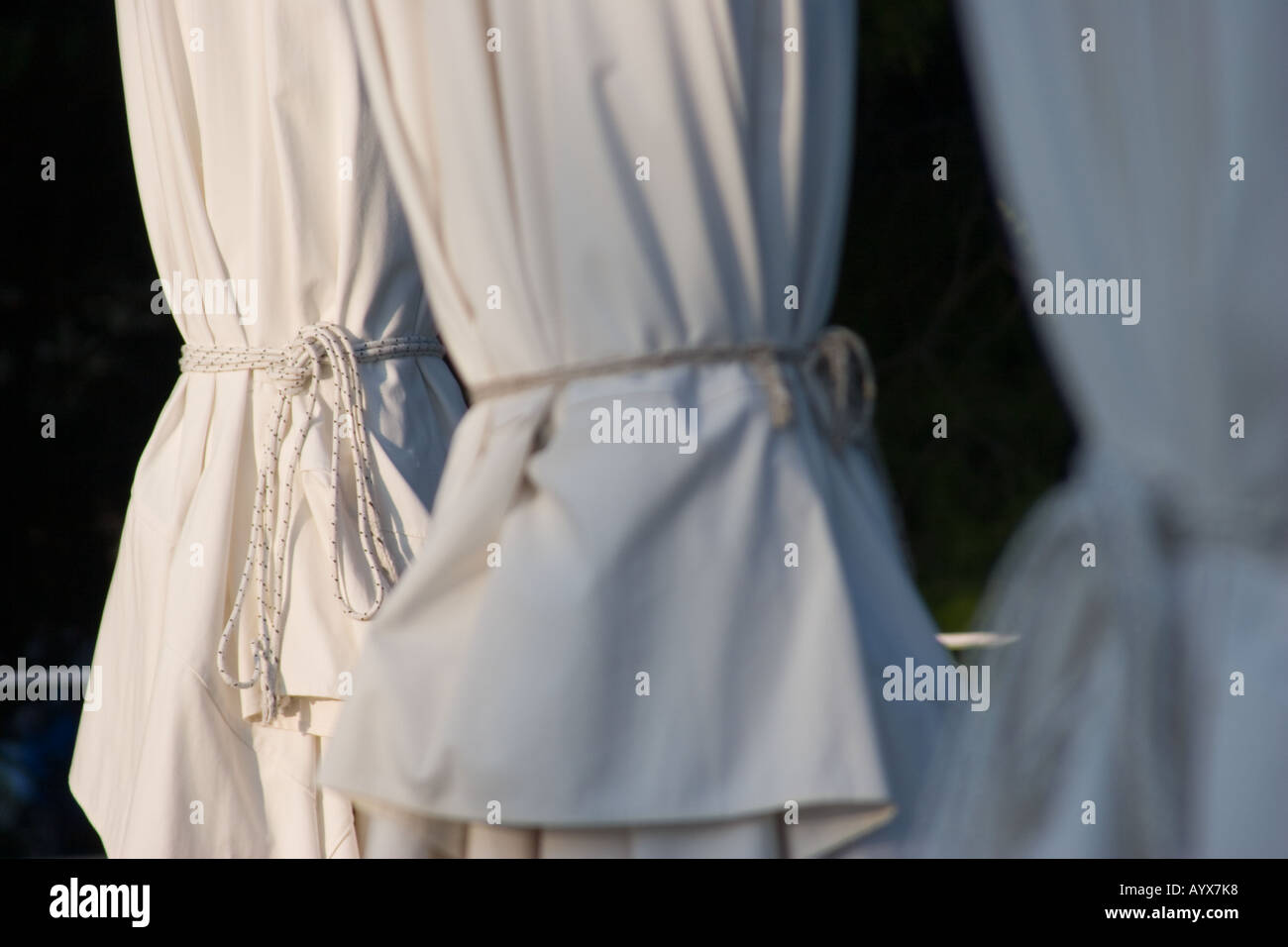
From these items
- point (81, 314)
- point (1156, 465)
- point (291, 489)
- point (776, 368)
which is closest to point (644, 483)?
point (776, 368)

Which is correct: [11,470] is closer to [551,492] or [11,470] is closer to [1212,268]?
[551,492]

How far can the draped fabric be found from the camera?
978 mm

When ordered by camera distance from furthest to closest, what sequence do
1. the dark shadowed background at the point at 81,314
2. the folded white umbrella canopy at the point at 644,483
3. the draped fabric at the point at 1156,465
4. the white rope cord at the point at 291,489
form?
1. the dark shadowed background at the point at 81,314
2. the white rope cord at the point at 291,489
3. the folded white umbrella canopy at the point at 644,483
4. the draped fabric at the point at 1156,465

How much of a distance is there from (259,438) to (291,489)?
12cm

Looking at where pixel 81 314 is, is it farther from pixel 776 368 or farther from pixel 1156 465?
pixel 1156 465

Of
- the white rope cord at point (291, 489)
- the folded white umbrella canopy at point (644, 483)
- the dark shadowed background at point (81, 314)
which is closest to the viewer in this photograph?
the folded white umbrella canopy at point (644, 483)

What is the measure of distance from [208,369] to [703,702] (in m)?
1.24

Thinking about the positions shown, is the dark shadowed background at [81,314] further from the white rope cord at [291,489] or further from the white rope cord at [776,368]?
the white rope cord at [776,368]

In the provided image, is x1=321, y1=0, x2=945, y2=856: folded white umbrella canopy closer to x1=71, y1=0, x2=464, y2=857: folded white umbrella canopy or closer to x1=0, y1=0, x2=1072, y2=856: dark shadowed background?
x1=71, y1=0, x2=464, y2=857: folded white umbrella canopy

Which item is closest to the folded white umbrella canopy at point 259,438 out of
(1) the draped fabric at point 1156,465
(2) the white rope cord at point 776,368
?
(2) the white rope cord at point 776,368

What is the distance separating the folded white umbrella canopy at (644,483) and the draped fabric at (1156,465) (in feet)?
Result: 0.94

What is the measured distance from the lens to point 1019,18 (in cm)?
108

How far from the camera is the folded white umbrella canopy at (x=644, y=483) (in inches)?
52.6

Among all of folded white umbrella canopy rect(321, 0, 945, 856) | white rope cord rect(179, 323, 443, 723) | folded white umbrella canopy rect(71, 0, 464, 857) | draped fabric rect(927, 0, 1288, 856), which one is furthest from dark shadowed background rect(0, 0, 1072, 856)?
draped fabric rect(927, 0, 1288, 856)
